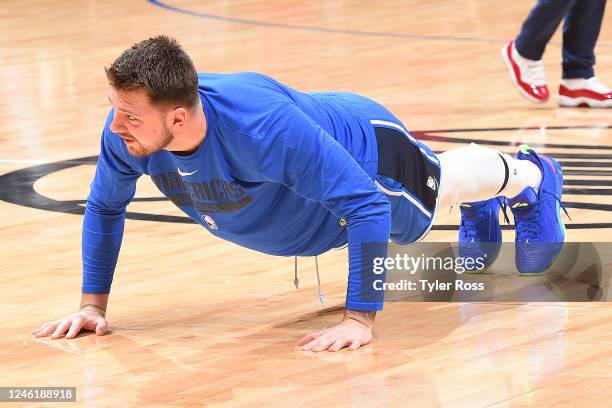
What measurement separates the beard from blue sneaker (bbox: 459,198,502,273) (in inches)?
45.3

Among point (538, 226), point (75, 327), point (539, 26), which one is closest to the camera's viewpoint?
point (75, 327)

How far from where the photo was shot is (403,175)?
3.32 metres

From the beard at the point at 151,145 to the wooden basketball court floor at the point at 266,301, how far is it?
477mm

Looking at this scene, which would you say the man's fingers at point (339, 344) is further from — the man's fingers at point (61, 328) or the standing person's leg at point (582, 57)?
the standing person's leg at point (582, 57)

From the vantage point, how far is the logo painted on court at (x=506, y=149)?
4.63m

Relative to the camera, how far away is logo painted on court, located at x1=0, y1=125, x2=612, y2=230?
4.63 m

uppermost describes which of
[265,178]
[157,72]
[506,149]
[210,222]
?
[157,72]

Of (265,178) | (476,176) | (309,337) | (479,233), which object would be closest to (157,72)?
(265,178)

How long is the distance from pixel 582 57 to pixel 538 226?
131 inches

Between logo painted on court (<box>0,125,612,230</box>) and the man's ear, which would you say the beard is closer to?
the man's ear

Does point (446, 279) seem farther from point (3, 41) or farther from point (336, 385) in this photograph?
point (3, 41)

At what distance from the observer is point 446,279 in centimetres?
373

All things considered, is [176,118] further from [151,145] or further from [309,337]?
[309,337]

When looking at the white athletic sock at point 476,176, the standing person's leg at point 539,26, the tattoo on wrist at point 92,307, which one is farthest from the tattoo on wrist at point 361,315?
the standing person's leg at point 539,26
